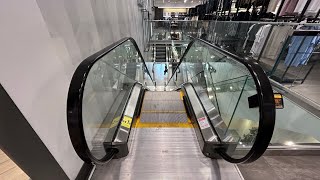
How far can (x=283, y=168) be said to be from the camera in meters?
2.06

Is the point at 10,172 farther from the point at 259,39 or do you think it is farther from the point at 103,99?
the point at 259,39

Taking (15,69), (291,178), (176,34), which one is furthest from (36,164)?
(176,34)

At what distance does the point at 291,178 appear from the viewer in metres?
1.94

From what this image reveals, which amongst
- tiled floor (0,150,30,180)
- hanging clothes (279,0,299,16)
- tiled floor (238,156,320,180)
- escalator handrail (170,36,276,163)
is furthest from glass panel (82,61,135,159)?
hanging clothes (279,0,299,16)

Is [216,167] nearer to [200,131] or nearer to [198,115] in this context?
[200,131]

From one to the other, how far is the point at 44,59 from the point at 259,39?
576cm

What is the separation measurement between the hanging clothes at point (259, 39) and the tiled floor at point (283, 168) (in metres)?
3.79

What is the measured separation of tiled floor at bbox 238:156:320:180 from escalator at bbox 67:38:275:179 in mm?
333

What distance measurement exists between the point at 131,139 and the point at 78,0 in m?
2.01

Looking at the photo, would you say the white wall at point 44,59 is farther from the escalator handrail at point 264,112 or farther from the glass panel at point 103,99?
the escalator handrail at point 264,112

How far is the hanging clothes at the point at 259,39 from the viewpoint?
472 cm

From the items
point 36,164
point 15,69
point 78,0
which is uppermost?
point 78,0

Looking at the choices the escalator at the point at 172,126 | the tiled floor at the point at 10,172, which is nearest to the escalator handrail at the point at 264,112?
the escalator at the point at 172,126

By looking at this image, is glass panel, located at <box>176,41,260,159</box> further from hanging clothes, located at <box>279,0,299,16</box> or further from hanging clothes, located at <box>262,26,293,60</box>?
hanging clothes, located at <box>279,0,299,16</box>
